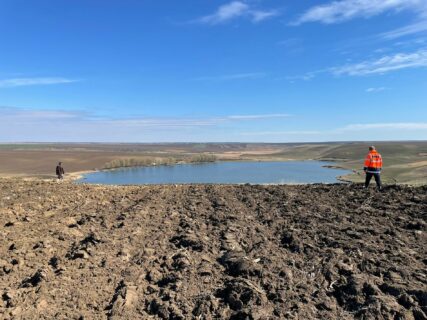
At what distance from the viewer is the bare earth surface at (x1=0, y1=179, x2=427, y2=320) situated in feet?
18.2

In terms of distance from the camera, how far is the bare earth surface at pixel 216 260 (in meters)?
5.54

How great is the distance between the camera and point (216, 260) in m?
7.33

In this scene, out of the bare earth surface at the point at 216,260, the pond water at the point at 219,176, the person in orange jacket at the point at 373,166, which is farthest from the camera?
the pond water at the point at 219,176

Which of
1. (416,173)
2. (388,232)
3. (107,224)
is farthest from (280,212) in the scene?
(416,173)

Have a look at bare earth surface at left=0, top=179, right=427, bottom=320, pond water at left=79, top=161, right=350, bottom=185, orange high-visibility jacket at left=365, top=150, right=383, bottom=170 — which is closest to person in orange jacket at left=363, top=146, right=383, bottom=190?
orange high-visibility jacket at left=365, top=150, right=383, bottom=170

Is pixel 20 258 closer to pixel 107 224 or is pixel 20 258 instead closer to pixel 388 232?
pixel 107 224

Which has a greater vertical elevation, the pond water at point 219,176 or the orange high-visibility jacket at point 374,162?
the orange high-visibility jacket at point 374,162

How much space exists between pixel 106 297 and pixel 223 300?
71.2 inches

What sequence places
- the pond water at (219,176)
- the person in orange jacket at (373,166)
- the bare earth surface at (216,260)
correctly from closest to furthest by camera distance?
1. the bare earth surface at (216,260)
2. the person in orange jacket at (373,166)
3. the pond water at (219,176)

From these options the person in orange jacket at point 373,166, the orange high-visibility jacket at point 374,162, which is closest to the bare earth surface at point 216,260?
the person in orange jacket at point 373,166

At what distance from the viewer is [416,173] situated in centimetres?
5675

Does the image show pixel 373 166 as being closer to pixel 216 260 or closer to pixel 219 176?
pixel 216 260

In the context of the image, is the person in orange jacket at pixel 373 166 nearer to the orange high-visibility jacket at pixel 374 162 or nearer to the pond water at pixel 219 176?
the orange high-visibility jacket at pixel 374 162

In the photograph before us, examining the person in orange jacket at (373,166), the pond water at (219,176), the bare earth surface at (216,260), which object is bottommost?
the pond water at (219,176)
